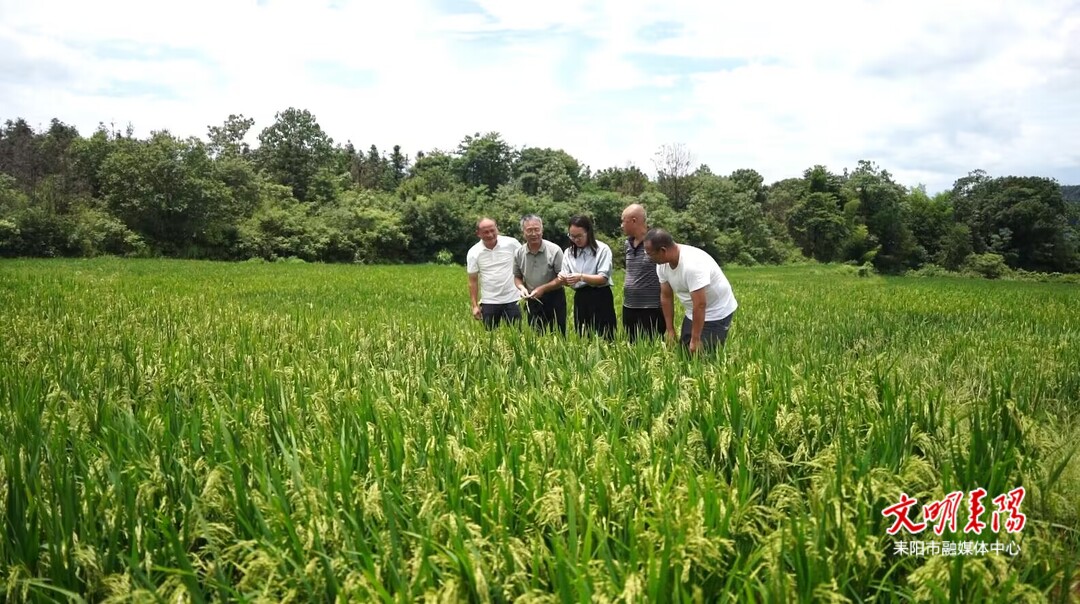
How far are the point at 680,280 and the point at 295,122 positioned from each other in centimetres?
5528

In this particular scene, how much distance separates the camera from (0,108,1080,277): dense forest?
1391 inches

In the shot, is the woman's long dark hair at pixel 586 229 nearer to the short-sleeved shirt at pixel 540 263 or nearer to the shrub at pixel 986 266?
the short-sleeved shirt at pixel 540 263

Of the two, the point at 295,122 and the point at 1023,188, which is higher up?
the point at 295,122

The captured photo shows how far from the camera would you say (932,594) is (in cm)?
176

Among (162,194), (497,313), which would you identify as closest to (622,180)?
(162,194)

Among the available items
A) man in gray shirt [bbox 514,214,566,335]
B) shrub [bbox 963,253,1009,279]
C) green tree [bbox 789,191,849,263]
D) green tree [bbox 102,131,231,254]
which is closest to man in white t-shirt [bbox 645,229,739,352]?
man in gray shirt [bbox 514,214,566,335]

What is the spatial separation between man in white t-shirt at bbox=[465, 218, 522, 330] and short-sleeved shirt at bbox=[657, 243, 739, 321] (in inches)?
82.6

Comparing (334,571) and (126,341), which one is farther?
(126,341)

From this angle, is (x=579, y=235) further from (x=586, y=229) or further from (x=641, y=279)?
A: (x=641, y=279)

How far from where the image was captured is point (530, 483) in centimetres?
228

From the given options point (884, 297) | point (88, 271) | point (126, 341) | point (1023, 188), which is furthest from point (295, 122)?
point (1023, 188)

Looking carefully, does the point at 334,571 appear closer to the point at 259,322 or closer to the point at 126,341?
the point at 126,341

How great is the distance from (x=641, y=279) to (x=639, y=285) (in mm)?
64

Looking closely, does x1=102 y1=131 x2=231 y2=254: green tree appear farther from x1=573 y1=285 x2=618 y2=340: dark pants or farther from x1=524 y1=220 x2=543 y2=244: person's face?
x1=573 y1=285 x2=618 y2=340: dark pants
